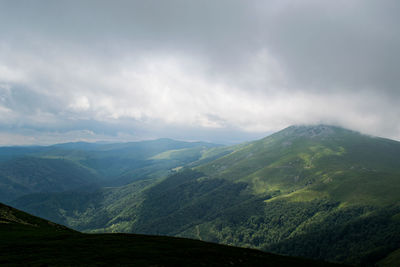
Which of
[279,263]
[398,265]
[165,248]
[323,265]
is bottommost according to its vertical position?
[398,265]

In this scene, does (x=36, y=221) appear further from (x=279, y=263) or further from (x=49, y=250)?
(x=279, y=263)

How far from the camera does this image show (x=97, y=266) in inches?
1647

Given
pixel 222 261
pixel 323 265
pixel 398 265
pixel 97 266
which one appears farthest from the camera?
pixel 398 265

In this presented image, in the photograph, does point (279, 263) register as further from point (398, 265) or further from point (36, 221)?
point (398, 265)

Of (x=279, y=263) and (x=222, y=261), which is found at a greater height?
(x=222, y=261)

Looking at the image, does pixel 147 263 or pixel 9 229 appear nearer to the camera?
pixel 147 263

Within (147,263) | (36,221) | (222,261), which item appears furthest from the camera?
(36,221)

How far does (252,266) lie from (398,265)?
229195mm

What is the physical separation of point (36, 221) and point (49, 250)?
251ft

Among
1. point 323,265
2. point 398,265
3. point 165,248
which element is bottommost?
point 398,265

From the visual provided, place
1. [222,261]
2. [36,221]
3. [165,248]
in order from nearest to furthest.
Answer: [222,261] < [165,248] < [36,221]

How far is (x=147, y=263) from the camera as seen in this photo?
1784 inches

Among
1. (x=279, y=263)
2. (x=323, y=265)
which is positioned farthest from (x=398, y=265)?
(x=279, y=263)

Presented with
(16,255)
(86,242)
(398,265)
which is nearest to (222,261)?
(86,242)
